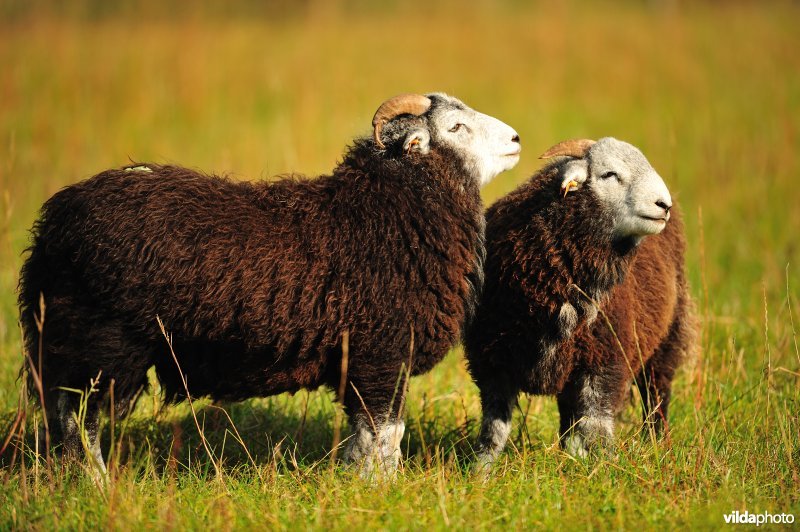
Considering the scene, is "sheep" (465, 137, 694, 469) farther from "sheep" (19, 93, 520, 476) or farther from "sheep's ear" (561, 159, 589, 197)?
"sheep" (19, 93, 520, 476)

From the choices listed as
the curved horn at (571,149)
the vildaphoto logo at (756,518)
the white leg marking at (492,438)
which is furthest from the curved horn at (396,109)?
the vildaphoto logo at (756,518)

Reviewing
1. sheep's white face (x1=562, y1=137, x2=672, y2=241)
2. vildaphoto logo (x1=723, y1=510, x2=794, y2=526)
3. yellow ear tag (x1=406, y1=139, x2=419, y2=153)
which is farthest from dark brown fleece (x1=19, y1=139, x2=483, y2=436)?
vildaphoto logo (x1=723, y1=510, x2=794, y2=526)

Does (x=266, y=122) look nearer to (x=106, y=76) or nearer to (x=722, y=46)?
(x=106, y=76)

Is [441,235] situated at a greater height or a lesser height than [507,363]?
greater

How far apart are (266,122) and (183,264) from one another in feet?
32.3

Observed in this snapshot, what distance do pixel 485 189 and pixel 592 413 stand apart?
282 inches

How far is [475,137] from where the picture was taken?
18.1 feet

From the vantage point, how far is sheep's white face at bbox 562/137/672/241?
517 centimetres

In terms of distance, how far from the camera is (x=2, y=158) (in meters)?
12.0

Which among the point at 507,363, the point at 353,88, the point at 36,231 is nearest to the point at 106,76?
the point at 353,88

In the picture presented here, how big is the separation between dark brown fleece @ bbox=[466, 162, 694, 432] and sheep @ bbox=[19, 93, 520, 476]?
322mm

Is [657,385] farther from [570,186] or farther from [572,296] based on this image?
[570,186]

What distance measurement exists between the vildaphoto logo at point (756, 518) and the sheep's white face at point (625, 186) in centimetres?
170

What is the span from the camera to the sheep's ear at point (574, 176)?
5.32 meters
